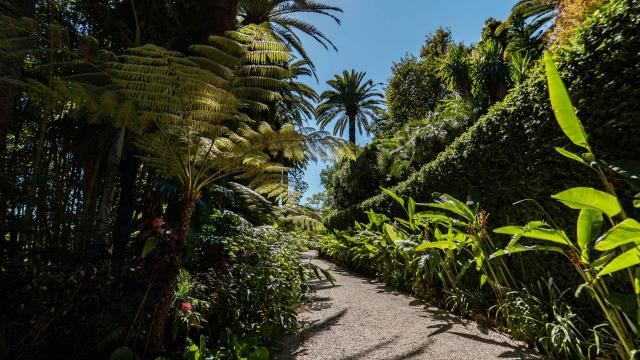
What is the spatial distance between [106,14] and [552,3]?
14.4 meters

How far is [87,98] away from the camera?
6.14ft

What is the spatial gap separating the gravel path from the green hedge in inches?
48.5

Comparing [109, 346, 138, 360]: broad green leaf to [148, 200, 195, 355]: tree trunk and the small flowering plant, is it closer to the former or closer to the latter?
[148, 200, 195, 355]: tree trunk

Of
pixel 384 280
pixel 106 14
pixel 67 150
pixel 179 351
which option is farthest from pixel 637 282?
pixel 106 14

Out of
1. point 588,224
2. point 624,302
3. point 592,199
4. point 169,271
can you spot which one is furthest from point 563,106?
point 169,271

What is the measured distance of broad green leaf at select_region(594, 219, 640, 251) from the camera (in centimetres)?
131

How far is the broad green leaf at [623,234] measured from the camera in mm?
1312

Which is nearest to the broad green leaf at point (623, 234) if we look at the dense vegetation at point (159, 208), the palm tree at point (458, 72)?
the dense vegetation at point (159, 208)

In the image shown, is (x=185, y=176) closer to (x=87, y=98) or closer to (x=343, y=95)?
(x=87, y=98)

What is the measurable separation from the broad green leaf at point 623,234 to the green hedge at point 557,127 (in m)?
1.17

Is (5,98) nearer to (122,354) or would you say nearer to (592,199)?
(122,354)

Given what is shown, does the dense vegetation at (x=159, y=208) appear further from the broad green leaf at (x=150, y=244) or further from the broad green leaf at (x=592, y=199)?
the broad green leaf at (x=592, y=199)

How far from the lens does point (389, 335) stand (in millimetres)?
2900

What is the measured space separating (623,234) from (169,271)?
2497 mm
